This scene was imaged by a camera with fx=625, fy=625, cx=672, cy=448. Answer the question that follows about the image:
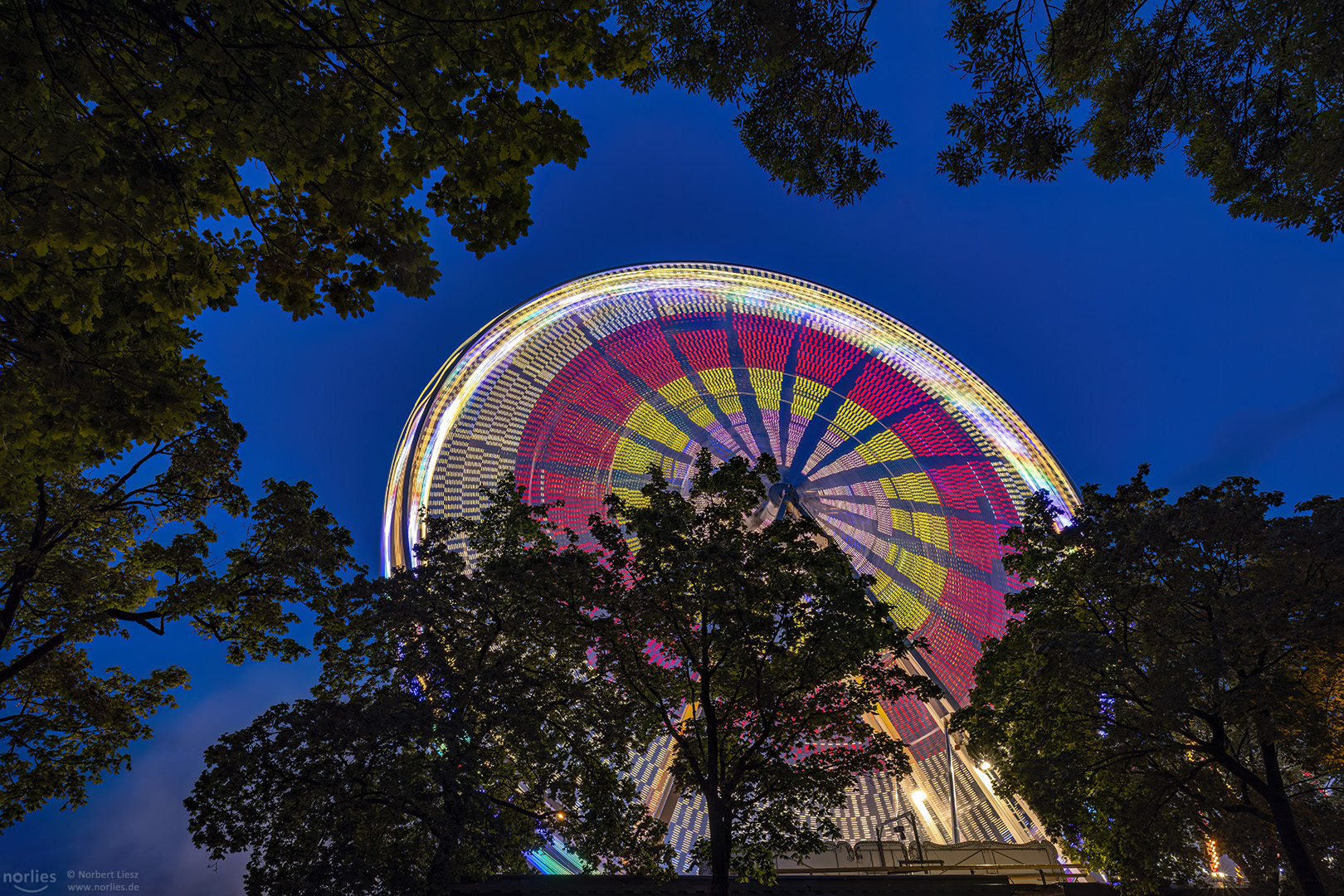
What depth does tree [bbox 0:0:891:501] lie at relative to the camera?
3.92m

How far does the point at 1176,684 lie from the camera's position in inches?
410

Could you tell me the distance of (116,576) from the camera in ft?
35.9

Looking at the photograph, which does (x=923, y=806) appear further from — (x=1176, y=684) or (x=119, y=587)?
(x=119, y=587)

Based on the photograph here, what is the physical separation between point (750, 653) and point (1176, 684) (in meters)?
7.06

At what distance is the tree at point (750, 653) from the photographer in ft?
37.6

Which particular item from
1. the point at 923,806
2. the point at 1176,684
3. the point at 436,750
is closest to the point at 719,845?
the point at 436,750

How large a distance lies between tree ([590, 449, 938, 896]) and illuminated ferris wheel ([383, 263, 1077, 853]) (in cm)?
744

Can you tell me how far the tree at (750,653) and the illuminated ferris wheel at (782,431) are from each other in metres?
7.44

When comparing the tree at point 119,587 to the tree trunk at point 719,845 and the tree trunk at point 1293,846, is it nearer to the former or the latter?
the tree trunk at point 719,845

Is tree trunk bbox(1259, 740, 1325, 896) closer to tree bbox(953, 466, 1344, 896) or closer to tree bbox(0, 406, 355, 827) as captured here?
tree bbox(953, 466, 1344, 896)

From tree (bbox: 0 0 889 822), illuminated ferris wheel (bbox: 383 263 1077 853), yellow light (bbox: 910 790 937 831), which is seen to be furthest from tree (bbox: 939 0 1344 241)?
yellow light (bbox: 910 790 937 831)

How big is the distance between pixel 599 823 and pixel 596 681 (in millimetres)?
2579

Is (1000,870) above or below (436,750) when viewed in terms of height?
below

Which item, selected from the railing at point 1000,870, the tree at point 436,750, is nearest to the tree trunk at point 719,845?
the tree at point 436,750
